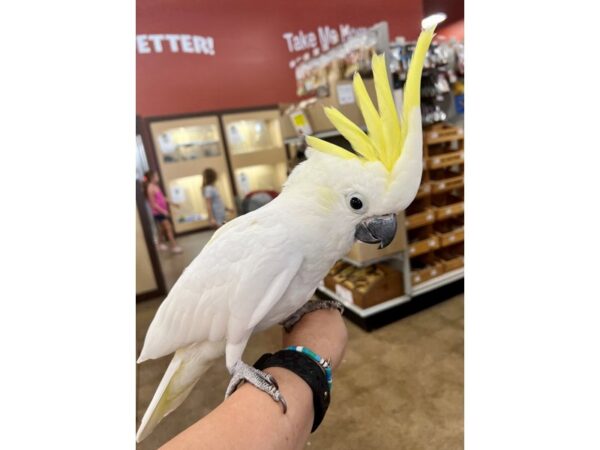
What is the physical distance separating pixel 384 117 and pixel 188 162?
3.02 m

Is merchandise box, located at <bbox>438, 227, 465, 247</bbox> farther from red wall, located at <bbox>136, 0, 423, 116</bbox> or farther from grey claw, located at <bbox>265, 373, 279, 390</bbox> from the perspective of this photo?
grey claw, located at <bbox>265, 373, 279, 390</bbox>

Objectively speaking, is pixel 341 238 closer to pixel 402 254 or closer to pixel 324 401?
pixel 324 401

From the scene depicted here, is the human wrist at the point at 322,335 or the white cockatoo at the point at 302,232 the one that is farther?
the human wrist at the point at 322,335

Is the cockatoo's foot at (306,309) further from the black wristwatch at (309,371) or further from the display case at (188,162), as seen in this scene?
the display case at (188,162)

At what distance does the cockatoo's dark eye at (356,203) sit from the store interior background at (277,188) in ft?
4.38

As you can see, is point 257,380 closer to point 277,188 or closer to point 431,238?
point 431,238

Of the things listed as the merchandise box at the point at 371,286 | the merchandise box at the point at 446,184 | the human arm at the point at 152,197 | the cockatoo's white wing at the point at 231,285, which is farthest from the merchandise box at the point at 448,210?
the human arm at the point at 152,197

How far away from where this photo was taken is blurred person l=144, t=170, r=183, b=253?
10.5 feet

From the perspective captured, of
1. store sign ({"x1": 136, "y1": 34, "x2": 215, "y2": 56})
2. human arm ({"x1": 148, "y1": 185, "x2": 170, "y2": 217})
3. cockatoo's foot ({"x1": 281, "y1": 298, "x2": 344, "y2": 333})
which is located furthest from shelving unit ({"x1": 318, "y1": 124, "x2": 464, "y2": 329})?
store sign ({"x1": 136, "y1": 34, "x2": 215, "y2": 56})

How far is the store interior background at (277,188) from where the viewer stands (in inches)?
69.6

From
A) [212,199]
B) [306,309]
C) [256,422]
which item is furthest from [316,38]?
[256,422]

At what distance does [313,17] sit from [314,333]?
308 cm

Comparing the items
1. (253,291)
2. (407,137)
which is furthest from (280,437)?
(407,137)

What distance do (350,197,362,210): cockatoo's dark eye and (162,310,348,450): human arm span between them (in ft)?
1.43
